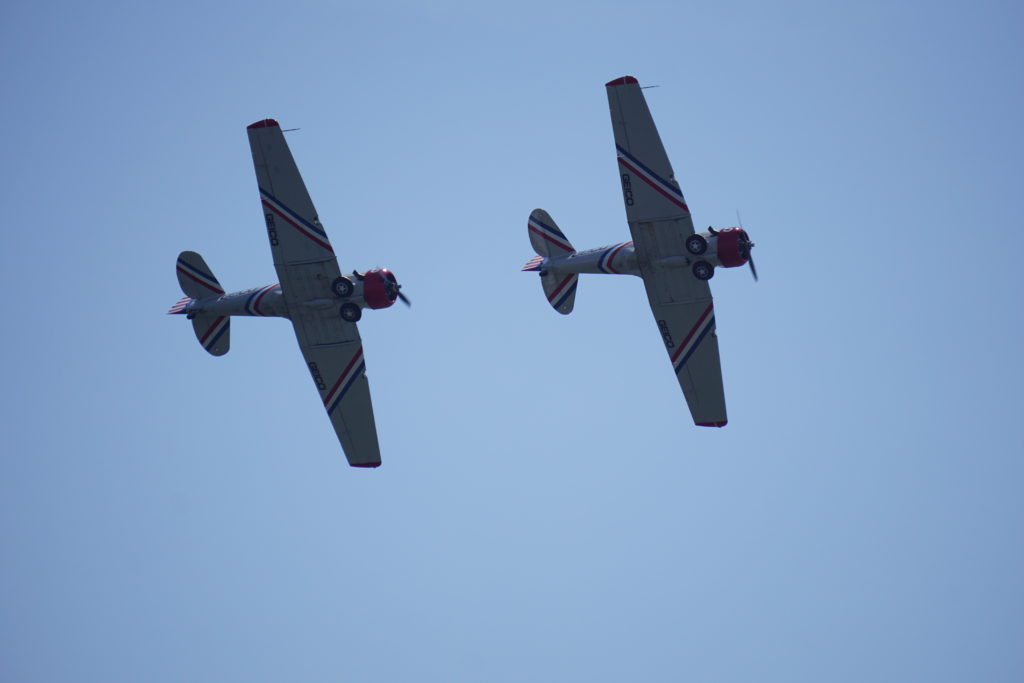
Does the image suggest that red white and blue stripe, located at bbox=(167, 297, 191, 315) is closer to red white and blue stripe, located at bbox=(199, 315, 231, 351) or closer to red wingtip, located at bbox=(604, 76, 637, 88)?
red white and blue stripe, located at bbox=(199, 315, 231, 351)

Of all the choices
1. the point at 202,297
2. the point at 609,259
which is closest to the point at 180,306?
the point at 202,297

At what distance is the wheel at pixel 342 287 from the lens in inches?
1714

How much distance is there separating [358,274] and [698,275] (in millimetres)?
9455

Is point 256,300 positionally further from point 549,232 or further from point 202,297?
point 549,232

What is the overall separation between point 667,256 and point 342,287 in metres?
9.09

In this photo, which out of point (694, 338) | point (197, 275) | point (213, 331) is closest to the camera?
point (694, 338)

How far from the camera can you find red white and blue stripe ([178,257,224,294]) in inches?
1810

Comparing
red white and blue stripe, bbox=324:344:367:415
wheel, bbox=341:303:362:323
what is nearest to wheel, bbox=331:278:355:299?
wheel, bbox=341:303:362:323

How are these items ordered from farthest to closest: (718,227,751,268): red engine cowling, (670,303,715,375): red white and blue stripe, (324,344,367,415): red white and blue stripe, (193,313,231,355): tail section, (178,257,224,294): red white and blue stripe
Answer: (178,257,224,294): red white and blue stripe
(193,313,231,355): tail section
(324,344,367,415): red white and blue stripe
(670,303,715,375): red white and blue stripe
(718,227,751,268): red engine cowling

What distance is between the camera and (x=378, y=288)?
43281 millimetres

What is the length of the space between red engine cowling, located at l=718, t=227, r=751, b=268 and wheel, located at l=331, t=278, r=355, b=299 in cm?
1024

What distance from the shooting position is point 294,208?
43.4 meters

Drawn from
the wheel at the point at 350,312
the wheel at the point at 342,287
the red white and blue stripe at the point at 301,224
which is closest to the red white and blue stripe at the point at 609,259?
the wheel at the point at 350,312

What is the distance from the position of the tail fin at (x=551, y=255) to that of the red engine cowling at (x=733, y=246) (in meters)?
4.90
